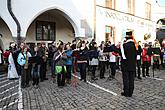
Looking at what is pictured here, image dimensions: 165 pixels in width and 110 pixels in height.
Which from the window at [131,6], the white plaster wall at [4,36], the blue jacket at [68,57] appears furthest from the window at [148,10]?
the blue jacket at [68,57]

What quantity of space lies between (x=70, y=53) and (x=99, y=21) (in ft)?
27.9

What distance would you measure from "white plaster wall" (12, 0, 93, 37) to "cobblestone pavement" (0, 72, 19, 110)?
4010 mm

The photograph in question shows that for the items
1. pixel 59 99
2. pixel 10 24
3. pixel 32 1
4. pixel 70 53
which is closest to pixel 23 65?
pixel 70 53

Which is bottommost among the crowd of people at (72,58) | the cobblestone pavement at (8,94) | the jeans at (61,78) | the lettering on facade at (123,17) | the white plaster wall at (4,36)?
the cobblestone pavement at (8,94)

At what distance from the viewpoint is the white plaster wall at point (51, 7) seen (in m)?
13.6

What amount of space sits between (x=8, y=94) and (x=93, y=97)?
2.92m

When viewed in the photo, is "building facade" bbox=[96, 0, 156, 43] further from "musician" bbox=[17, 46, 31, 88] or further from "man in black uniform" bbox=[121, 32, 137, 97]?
"man in black uniform" bbox=[121, 32, 137, 97]

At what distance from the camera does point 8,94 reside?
27.2 feet

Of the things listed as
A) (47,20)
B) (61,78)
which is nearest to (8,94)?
(61,78)

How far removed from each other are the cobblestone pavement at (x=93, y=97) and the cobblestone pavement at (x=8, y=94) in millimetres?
311

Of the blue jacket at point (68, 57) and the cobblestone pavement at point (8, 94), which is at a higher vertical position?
the blue jacket at point (68, 57)

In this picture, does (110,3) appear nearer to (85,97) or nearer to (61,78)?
(61,78)

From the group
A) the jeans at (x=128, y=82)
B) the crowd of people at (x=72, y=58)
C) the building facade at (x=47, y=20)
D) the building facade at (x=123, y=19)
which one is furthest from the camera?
the building facade at (x=123, y=19)

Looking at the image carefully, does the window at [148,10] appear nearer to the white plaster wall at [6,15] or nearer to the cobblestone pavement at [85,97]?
the white plaster wall at [6,15]
